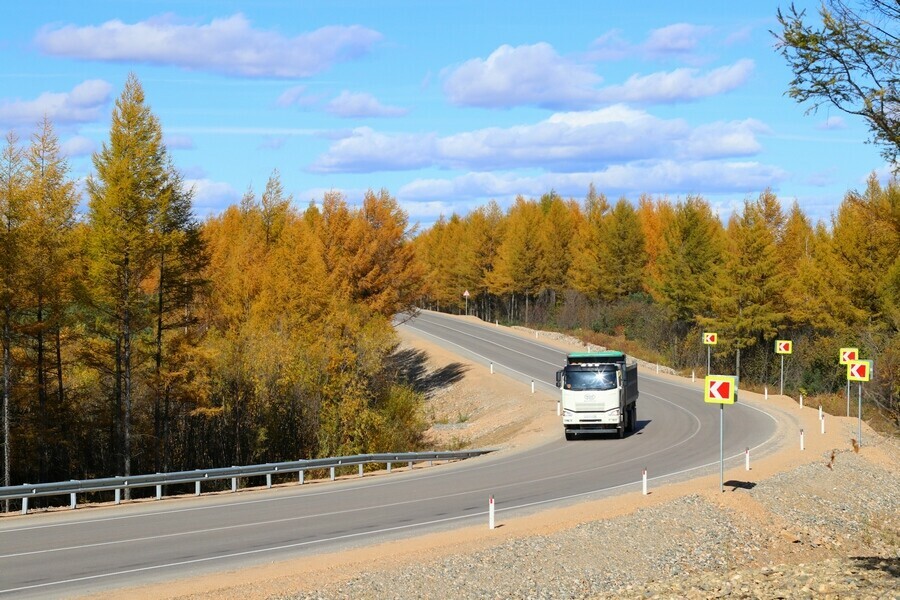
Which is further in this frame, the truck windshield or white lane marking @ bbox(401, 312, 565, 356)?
white lane marking @ bbox(401, 312, 565, 356)

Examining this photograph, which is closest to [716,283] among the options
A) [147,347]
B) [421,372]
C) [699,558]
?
[421,372]

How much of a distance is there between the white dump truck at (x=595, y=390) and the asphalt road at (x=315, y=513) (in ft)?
3.12

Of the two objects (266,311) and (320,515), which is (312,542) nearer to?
(320,515)

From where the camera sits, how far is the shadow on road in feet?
225

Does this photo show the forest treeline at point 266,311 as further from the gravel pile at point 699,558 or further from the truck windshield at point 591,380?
the gravel pile at point 699,558

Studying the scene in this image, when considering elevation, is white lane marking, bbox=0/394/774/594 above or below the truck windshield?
below

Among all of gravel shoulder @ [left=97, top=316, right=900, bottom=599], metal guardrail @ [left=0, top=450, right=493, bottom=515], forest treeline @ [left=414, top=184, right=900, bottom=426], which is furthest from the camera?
forest treeline @ [left=414, top=184, right=900, bottom=426]

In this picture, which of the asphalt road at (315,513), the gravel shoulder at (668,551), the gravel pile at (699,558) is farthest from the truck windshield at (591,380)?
the gravel pile at (699,558)

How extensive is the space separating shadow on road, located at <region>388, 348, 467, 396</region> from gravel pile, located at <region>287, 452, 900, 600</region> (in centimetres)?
4156

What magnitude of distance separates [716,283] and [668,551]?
50388 mm

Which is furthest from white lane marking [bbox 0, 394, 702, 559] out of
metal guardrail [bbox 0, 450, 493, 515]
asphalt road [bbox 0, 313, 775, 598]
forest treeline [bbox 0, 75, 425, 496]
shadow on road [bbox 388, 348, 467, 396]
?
shadow on road [bbox 388, 348, 467, 396]

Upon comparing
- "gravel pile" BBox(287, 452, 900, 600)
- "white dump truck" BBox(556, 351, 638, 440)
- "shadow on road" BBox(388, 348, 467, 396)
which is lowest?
"shadow on road" BBox(388, 348, 467, 396)

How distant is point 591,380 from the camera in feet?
119

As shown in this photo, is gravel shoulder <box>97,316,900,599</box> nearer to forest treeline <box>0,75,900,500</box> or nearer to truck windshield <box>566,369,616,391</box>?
truck windshield <box>566,369,616,391</box>
